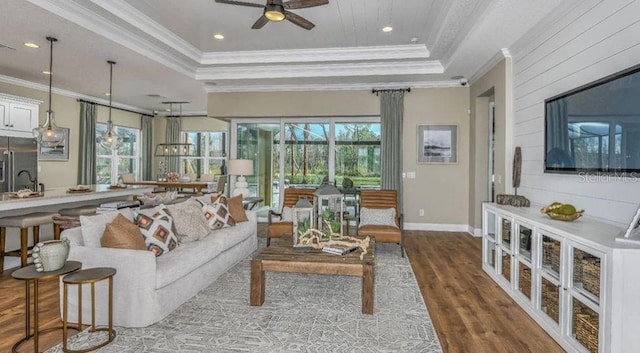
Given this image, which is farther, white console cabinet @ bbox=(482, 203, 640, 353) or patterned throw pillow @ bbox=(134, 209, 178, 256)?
patterned throw pillow @ bbox=(134, 209, 178, 256)

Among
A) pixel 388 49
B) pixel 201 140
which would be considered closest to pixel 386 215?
pixel 388 49

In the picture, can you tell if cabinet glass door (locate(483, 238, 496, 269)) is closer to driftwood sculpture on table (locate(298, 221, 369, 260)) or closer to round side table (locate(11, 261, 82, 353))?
driftwood sculpture on table (locate(298, 221, 369, 260))

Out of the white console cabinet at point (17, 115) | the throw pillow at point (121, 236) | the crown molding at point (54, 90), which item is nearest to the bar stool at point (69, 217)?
the throw pillow at point (121, 236)

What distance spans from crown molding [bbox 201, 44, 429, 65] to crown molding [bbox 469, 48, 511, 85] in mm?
910

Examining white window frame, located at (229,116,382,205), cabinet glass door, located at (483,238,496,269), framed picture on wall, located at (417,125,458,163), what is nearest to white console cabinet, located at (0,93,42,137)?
white window frame, located at (229,116,382,205)

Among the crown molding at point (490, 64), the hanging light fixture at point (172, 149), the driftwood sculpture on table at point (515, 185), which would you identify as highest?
the crown molding at point (490, 64)

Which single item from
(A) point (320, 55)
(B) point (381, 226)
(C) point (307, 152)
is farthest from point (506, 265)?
(C) point (307, 152)

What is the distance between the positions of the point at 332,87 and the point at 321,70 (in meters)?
0.82

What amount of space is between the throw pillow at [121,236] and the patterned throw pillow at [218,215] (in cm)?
137

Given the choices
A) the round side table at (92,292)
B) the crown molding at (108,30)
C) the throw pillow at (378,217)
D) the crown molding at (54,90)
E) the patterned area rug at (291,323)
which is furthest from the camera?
the crown molding at (54,90)

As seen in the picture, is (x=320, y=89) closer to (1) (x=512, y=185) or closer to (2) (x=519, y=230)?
(1) (x=512, y=185)

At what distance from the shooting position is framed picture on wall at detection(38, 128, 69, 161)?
7.67 metres

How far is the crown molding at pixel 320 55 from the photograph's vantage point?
18.9ft

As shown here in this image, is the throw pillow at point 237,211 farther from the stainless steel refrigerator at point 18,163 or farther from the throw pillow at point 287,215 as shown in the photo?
the stainless steel refrigerator at point 18,163
